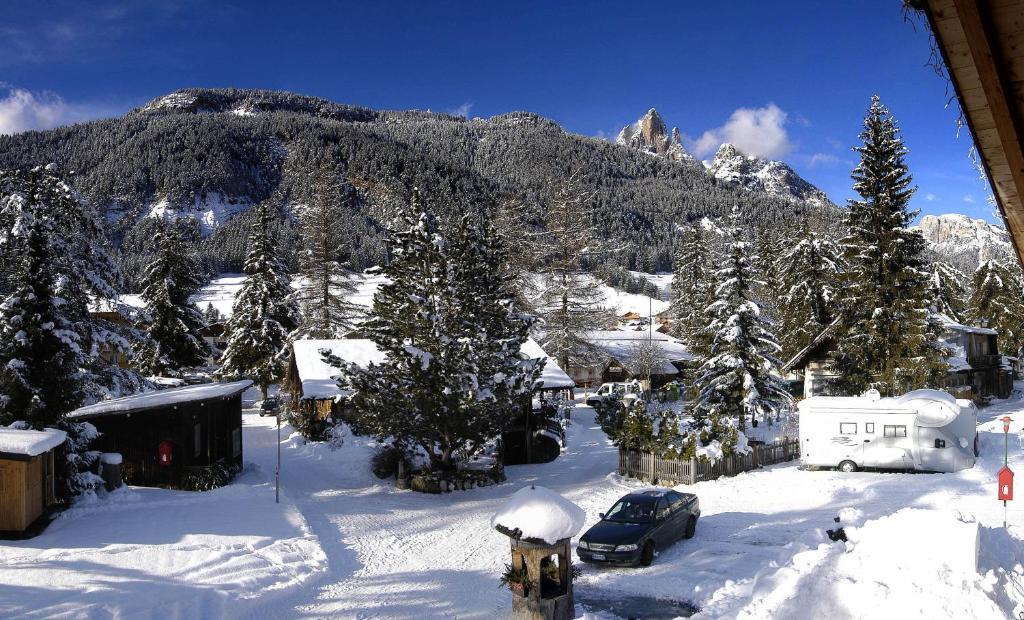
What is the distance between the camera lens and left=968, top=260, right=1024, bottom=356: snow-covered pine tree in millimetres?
57562

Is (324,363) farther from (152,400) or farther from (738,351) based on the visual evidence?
(738,351)

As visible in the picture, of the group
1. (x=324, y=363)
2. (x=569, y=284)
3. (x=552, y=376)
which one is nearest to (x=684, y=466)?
(x=552, y=376)

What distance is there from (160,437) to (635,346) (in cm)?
4291

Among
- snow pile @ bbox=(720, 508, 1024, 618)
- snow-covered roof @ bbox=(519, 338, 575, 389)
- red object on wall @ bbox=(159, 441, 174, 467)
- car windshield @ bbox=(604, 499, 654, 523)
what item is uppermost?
snow-covered roof @ bbox=(519, 338, 575, 389)

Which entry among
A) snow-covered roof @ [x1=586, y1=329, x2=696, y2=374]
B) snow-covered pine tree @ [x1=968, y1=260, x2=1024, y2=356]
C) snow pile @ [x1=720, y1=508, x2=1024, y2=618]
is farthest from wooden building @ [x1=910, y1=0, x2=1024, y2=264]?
snow-covered pine tree @ [x1=968, y1=260, x2=1024, y2=356]

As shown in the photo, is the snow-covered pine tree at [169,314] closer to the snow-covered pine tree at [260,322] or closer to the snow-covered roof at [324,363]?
the snow-covered pine tree at [260,322]

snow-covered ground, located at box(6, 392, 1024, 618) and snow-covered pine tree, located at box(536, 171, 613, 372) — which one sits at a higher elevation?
snow-covered pine tree, located at box(536, 171, 613, 372)

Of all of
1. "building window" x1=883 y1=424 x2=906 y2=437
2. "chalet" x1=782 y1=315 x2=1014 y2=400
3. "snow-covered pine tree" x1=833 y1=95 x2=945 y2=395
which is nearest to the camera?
"building window" x1=883 y1=424 x2=906 y2=437

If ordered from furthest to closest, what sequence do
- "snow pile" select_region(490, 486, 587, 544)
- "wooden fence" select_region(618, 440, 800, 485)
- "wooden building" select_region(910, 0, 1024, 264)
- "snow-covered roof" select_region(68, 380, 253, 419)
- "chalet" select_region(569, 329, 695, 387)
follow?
"chalet" select_region(569, 329, 695, 387) → "wooden fence" select_region(618, 440, 800, 485) → "snow-covered roof" select_region(68, 380, 253, 419) → "snow pile" select_region(490, 486, 587, 544) → "wooden building" select_region(910, 0, 1024, 264)

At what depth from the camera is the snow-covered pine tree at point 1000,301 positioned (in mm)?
57562

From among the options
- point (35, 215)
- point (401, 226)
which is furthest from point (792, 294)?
point (35, 215)

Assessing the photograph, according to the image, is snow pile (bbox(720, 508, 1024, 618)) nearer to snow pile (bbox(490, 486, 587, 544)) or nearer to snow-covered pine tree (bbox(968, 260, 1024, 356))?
snow pile (bbox(490, 486, 587, 544))

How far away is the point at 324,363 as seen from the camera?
34.1m

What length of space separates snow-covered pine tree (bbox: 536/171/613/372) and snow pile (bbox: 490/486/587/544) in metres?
32.7
